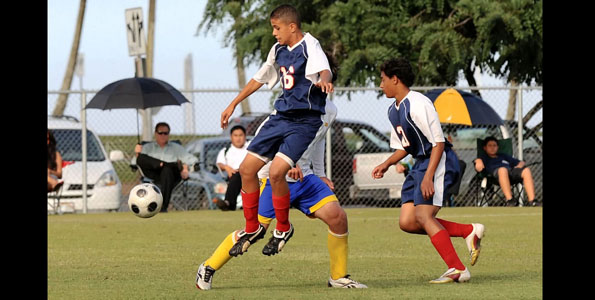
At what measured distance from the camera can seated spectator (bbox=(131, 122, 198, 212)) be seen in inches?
691

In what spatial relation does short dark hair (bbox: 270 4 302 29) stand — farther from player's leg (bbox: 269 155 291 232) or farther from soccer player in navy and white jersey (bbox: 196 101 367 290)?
player's leg (bbox: 269 155 291 232)

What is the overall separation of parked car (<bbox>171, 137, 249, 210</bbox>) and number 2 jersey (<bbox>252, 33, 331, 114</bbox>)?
1103 centimetres

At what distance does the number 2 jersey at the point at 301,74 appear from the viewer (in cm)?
769

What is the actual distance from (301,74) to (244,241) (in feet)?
4.10

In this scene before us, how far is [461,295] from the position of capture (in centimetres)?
732

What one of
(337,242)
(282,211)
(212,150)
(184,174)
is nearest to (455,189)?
(212,150)

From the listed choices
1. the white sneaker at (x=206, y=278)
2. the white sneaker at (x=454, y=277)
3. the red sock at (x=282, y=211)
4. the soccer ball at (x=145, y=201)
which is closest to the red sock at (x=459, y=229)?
the white sneaker at (x=454, y=277)

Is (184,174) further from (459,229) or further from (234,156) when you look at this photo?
(459,229)

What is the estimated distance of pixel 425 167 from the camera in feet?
27.1

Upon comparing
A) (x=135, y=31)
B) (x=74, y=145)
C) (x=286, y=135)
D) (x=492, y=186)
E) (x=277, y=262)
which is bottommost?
(x=277, y=262)
